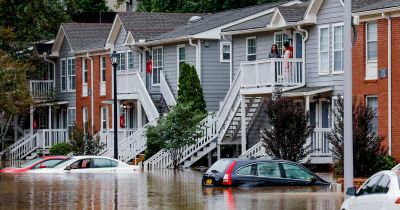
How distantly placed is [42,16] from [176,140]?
22566 mm

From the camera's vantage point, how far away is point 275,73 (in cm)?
4903

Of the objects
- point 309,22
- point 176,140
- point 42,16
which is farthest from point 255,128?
point 42,16

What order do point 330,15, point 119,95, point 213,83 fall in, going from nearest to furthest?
point 330,15, point 213,83, point 119,95

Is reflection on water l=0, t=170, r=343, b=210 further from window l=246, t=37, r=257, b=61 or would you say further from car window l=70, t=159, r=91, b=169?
window l=246, t=37, r=257, b=61

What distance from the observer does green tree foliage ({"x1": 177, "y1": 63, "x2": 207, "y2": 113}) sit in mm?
56469

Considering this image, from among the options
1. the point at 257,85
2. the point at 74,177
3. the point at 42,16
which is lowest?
the point at 74,177

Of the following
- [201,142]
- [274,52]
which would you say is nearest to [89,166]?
[201,142]

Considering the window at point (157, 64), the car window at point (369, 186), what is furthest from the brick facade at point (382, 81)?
the car window at point (369, 186)

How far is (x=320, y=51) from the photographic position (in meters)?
49.0

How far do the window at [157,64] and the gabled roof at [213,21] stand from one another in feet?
2.47

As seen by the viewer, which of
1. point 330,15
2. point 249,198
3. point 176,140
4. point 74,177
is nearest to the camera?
point 249,198

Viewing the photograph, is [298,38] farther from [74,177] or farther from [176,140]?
[74,177]

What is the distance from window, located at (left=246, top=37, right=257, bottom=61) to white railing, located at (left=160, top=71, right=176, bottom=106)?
577 cm

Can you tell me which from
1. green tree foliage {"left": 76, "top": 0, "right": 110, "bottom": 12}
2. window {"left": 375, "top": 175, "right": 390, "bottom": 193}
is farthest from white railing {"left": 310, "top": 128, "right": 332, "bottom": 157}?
green tree foliage {"left": 76, "top": 0, "right": 110, "bottom": 12}
